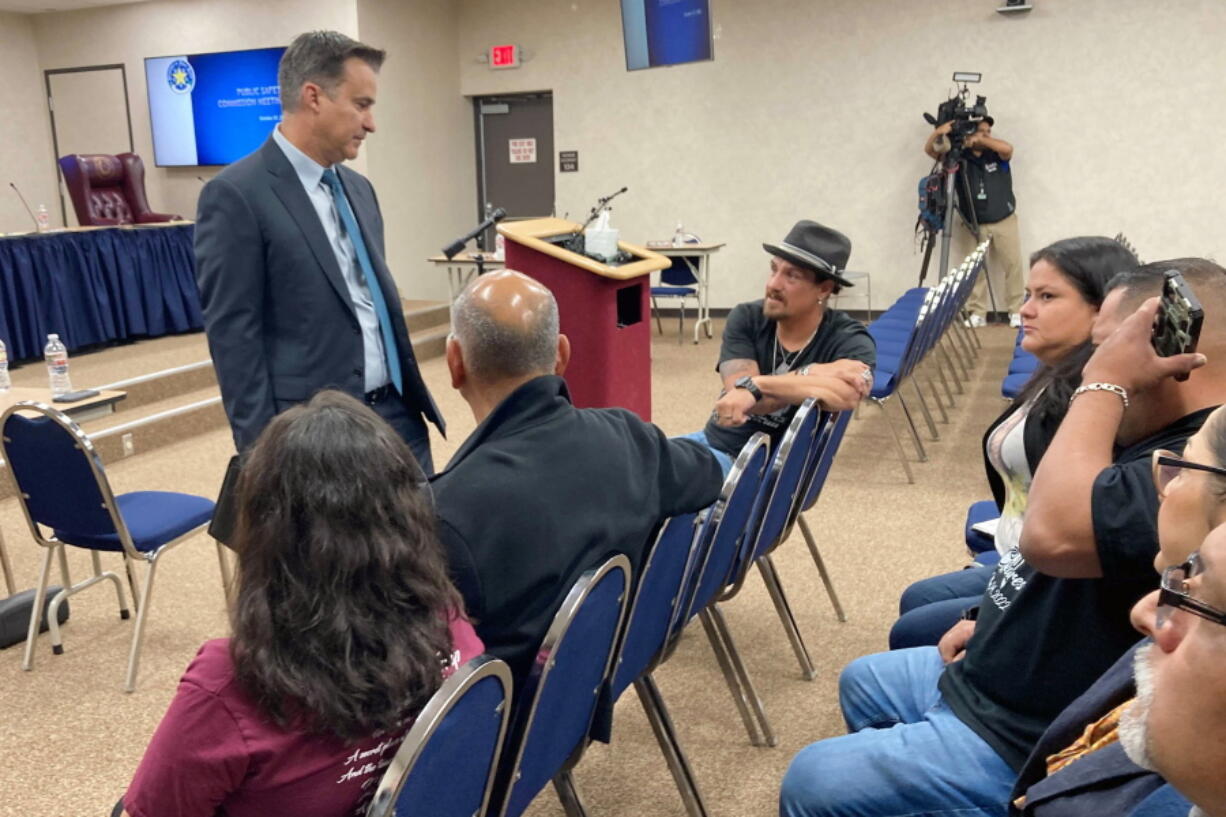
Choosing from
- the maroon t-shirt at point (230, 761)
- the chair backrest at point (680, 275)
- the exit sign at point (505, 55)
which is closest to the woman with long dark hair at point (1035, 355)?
the maroon t-shirt at point (230, 761)

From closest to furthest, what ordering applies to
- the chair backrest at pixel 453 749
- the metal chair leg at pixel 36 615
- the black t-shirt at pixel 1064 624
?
the chair backrest at pixel 453 749, the black t-shirt at pixel 1064 624, the metal chair leg at pixel 36 615

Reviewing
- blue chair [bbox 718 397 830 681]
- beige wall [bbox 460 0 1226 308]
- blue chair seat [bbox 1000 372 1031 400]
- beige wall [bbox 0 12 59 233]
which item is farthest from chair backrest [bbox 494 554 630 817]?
beige wall [bbox 0 12 59 233]

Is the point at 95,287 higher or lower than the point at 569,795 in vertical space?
higher

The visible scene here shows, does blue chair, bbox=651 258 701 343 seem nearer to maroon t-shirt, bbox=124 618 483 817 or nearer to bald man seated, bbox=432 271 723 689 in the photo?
bald man seated, bbox=432 271 723 689

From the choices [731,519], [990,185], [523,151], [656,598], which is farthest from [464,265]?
[656,598]

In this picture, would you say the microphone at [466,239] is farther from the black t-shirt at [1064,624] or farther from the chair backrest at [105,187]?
the chair backrest at [105,187]

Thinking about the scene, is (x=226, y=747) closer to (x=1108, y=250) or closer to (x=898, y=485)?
(x=1108, y=250)

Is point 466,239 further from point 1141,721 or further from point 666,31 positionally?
point 666,31

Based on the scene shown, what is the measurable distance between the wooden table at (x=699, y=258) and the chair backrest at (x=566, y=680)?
6.21 meters

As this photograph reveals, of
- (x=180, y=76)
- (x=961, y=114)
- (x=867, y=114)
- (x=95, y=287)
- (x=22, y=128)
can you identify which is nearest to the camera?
(x=95, y=287)

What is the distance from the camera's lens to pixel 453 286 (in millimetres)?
7996

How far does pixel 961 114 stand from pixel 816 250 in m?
5.60

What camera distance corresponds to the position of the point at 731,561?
214cm

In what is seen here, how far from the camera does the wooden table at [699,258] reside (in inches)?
304
